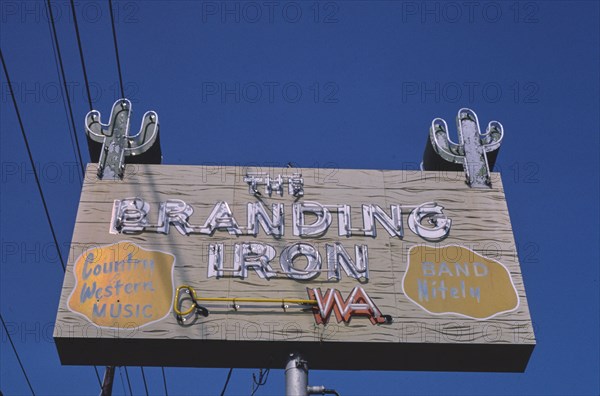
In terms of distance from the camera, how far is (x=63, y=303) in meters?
10.1

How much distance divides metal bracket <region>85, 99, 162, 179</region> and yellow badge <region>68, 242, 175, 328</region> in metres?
1.34

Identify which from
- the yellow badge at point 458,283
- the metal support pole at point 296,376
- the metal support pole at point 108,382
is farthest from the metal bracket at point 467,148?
the metal support pole at point 108,382

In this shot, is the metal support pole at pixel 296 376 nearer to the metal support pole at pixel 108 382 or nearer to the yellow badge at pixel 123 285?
the yellow badge at pixel 123 285

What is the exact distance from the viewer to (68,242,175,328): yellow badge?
33.0ft

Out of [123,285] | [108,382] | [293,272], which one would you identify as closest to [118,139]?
[123,285]

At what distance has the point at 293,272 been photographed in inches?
416

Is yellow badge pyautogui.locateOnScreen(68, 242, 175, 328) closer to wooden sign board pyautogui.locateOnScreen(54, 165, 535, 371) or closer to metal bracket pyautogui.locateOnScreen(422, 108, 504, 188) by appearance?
wooden sign board pyautogui.locateOnScreen(54, 165, 535, 371)

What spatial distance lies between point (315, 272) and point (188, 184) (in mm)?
2050

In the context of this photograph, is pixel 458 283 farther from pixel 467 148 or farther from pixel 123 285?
pixel 123 285

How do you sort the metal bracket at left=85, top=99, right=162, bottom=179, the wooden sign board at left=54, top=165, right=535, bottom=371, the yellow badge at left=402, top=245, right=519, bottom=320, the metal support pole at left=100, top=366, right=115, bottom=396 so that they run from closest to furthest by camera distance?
the wooden sign board at left=54, top=165, right=535, bottom=371
the yellow badge at left=402, top=245, right=519, bottom=320
the metal bracket at left=85, top=99, right=162, bottom=179
the metal support pole at left=100, top=366, right=115, bottom=396

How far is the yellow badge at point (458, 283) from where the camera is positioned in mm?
10336

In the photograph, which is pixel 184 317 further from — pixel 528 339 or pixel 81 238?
pixel 528 339

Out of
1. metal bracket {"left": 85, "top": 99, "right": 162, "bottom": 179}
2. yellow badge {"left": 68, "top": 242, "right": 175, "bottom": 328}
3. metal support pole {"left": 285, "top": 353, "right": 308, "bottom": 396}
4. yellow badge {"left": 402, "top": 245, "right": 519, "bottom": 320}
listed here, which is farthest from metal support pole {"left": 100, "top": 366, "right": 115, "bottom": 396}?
yellow badge {"left": 402, "top": 245, "right": 519, "bottom": 320}

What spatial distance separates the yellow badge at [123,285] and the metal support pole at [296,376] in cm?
147
